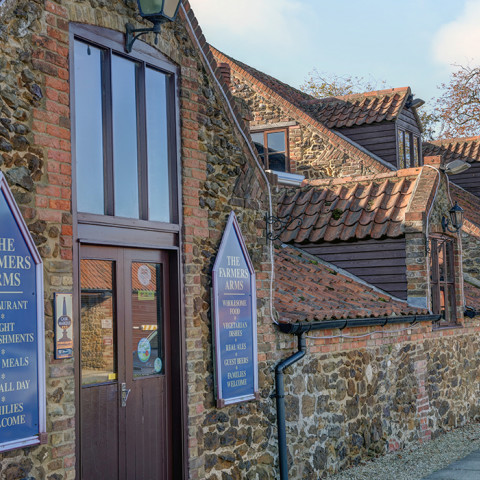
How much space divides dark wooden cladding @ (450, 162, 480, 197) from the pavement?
42.2 ft

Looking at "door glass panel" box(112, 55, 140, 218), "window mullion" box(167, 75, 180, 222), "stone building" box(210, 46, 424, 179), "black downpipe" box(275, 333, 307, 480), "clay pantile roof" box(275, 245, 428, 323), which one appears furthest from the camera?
"stone building" box(210, 46, 424, 179)

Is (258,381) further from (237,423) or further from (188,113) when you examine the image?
(188,113)

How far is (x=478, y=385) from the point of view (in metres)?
15.1

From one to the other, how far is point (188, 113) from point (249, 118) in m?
1.61

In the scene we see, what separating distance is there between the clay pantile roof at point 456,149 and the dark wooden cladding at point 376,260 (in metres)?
11.3

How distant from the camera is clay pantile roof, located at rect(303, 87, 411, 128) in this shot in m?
18.0

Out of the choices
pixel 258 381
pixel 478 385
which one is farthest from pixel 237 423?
pixel 478 385

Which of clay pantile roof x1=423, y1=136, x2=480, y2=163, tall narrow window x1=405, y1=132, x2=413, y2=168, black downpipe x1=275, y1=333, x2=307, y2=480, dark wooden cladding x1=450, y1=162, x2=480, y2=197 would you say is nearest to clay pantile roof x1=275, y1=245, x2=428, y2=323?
black downpipe x1=275, y1=333, x2=307, y2=480

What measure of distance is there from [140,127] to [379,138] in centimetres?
1168

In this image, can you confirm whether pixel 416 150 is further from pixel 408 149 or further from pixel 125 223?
pixel 125 223

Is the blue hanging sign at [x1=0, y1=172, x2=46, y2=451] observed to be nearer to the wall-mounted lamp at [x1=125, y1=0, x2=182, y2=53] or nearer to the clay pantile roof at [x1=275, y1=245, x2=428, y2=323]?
the wall-mounted lamp at [x1=125, y1=0, x2=182, y2=53]

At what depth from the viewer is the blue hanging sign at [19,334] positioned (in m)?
5.58

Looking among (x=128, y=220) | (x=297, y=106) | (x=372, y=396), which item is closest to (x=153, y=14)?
(x=128, y=220)

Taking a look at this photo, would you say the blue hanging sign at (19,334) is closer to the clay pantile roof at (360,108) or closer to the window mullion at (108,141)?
the window mullion at (108,141)
